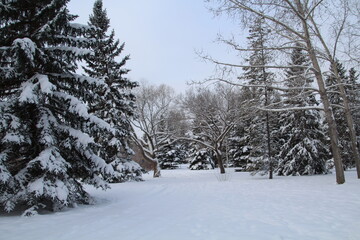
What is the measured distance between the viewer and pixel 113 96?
16.5m

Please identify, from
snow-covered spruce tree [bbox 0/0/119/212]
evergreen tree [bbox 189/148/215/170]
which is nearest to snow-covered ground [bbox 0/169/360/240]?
snow-covered spruce tree [bbox 0/0/119/212]

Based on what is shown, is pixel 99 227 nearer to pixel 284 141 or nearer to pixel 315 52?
pixel 315 52

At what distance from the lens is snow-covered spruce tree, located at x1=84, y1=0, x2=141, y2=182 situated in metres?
15.9

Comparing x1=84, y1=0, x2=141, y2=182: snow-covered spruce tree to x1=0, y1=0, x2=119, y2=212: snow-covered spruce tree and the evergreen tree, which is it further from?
the evergreen tree

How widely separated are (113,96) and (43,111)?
10.1 metres

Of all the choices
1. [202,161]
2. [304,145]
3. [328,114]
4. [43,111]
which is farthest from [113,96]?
[202,161]

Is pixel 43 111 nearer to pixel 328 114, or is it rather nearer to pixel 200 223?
pixel 200 223

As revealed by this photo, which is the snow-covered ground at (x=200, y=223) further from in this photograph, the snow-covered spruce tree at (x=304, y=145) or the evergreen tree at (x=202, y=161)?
the evergreen tree at (x=202, y=161)

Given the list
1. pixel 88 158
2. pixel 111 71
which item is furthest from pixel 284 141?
pixel 88 158

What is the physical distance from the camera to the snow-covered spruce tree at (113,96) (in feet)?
52.2

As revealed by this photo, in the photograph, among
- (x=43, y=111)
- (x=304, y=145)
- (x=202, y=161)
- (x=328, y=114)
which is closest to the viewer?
(x=43, y=111)

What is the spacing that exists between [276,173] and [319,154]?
3710mm

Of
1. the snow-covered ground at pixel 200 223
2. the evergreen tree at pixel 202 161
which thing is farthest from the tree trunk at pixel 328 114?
the evergreen tree at pixel 202 161

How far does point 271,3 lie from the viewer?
9.80m
